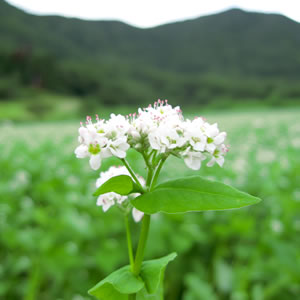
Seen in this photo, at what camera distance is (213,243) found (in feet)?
8.39

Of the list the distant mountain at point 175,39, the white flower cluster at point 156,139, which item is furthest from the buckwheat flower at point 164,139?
the distant mountain at point 175,39

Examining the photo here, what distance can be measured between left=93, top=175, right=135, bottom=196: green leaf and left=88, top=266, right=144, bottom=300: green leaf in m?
0.16

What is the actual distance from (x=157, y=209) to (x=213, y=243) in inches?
86.2

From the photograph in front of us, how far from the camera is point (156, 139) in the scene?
583mm

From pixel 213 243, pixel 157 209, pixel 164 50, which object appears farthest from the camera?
pixel 164 50

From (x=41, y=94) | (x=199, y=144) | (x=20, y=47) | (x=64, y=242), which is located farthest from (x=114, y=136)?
(x=20, y=47)

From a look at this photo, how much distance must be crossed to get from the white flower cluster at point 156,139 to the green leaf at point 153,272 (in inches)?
7.4

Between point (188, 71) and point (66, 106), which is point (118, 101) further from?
point (188, 71)

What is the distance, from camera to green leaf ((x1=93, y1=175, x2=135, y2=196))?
548 mm

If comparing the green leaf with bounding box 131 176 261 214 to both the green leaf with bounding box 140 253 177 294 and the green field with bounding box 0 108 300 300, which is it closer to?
the green leaf with bounding box 140 253 177 294

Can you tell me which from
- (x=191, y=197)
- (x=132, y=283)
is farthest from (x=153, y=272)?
(x=191, y=197)

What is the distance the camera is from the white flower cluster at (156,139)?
0.57m

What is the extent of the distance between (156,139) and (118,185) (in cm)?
11

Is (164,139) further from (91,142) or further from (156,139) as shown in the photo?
(91,142)
